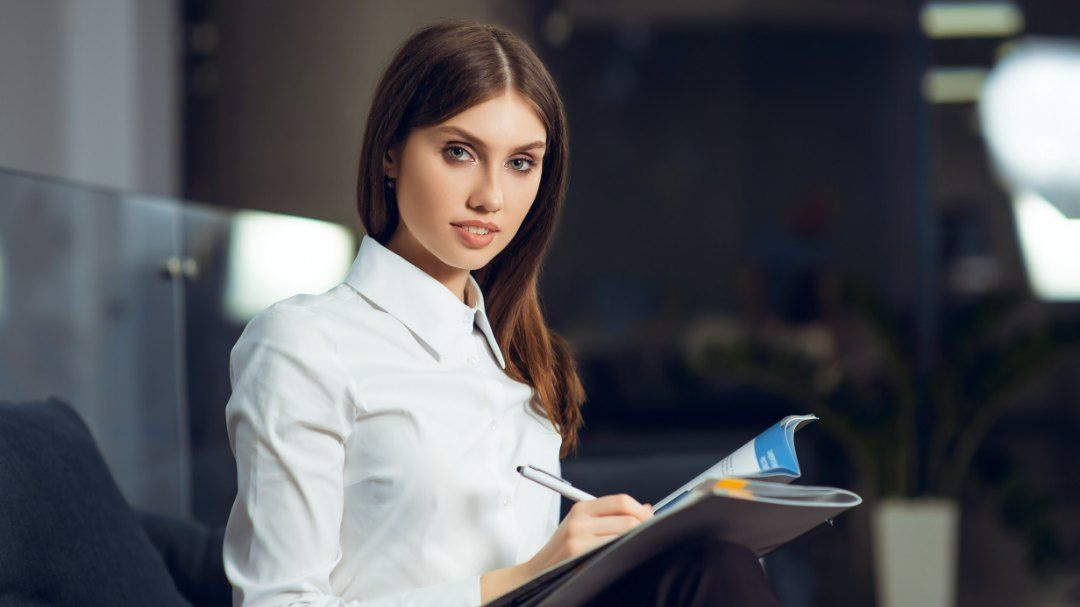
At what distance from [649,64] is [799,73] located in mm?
636

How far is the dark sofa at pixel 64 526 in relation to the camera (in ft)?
4.51

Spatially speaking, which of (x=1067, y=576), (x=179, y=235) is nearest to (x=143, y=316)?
(x=179, y=235)

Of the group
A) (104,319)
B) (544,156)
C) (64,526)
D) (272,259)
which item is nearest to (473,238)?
(544,156)

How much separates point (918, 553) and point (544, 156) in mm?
2882

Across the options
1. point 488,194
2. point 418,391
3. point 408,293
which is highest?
point 488,194

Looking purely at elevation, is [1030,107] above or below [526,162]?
above

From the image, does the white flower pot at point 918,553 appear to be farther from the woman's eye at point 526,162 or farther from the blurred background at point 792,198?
the woman's eye at point 526,162

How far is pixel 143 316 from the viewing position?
Result: 2.29 meters

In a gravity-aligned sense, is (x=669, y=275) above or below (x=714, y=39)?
below

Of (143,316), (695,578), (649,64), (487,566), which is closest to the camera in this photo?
(695,578)

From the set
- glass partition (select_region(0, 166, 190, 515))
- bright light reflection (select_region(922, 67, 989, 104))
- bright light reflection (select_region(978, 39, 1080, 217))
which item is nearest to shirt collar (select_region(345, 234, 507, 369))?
glass partition (select_region(0, 166, 190, 515))

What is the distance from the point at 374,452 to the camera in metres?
1.22

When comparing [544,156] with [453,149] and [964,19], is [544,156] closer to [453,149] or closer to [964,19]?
[453,149]

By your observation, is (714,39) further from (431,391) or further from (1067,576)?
(431,391)
